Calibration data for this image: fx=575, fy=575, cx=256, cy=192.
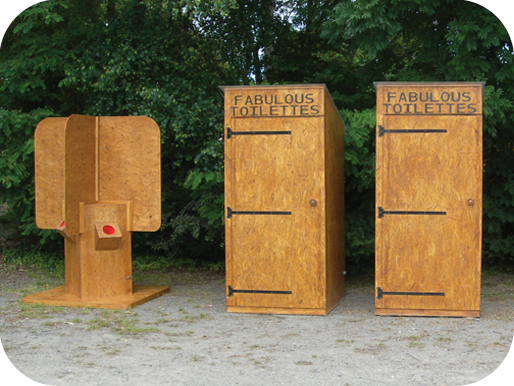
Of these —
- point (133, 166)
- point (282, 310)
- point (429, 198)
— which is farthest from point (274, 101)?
point (282, 310)

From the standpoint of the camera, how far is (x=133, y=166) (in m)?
7.10

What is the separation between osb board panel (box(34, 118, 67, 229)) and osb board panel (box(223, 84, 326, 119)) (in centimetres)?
233

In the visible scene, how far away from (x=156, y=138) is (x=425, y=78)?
399 cm

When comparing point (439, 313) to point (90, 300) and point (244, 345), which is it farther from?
point (90, 300)

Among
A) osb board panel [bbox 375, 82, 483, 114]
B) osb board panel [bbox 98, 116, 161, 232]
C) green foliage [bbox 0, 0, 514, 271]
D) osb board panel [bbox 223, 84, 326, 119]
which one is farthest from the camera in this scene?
green foliage [bbox 0, 0, 514, 271]

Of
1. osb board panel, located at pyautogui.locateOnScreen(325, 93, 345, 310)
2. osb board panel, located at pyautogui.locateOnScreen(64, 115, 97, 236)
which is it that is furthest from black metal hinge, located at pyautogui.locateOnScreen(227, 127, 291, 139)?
osb board panel, located at pyautogui.locateOnScreen(64, 115, 97, 236)

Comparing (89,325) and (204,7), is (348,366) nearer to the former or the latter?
(89,325)

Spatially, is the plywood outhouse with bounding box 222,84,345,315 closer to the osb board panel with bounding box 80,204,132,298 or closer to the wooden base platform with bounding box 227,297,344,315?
the wooden base platform with bounding box 227,297,344,315

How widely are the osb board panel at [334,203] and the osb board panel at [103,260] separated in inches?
96.6

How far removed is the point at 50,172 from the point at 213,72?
11.2ft

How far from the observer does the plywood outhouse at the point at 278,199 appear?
6.11 m

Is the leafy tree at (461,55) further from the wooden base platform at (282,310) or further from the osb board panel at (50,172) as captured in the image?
the osb board panel at (50,172)

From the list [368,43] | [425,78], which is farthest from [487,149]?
[368,43]

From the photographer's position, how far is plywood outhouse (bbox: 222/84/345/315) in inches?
241
